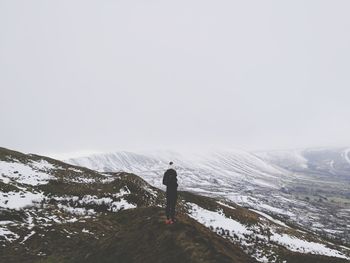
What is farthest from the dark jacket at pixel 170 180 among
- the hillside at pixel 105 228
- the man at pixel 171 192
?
the hillside at pixel 105 228

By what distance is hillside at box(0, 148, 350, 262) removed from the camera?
1628cm

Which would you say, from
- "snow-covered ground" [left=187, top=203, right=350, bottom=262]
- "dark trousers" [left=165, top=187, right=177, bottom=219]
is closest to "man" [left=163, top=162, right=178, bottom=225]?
"dark trousers" [left=165, top=187, right=177, bottom=219]

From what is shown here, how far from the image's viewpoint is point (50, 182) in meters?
41.6

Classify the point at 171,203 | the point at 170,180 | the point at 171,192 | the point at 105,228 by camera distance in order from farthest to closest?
the point at 105,228 < the point at 170,180 < the point at 171,192 < the point at 171,203

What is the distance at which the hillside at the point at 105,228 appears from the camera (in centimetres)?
1628

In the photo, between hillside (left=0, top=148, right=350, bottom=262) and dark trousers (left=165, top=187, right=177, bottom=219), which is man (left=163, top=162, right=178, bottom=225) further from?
hillside (left=0, top=148, right=350, bottom=262)

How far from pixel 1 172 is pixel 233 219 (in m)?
29.9

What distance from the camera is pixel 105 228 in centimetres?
2592

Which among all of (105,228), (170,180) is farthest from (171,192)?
(105,228)

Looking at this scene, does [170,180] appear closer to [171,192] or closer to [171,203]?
[171,192]

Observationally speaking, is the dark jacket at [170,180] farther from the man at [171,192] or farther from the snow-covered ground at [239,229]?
the snow-covered ground at [239,229]

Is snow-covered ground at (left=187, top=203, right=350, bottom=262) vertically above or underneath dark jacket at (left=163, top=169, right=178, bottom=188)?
underneath

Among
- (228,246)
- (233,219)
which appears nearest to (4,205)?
(228,246)

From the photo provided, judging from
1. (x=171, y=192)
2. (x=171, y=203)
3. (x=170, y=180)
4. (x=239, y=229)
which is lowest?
(x=239, y=229)
